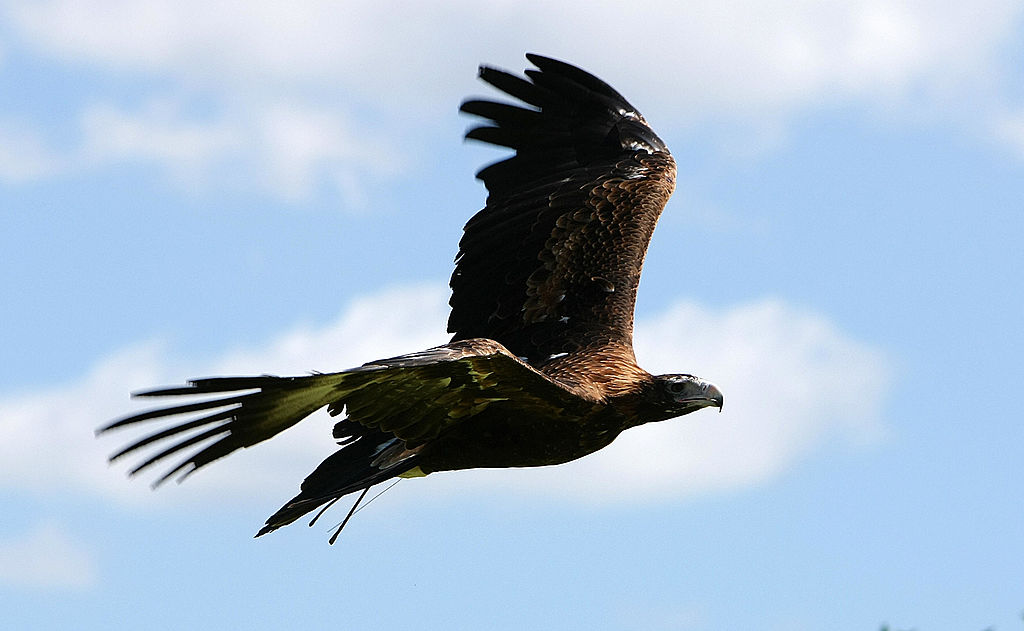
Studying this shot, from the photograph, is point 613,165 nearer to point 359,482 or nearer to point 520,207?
point 520,207

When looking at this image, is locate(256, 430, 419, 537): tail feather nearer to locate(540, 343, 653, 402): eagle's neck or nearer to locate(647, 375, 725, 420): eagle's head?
locate(540, 343, 653, 402): eagle's neck

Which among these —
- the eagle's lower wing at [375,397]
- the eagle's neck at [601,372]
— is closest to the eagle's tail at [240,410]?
the eagle's lower wing at [375,397]

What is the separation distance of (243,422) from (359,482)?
1.51 metres

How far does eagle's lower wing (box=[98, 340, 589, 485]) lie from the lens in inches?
236

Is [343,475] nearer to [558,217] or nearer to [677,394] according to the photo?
[677,394]

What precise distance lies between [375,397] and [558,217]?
3.39m

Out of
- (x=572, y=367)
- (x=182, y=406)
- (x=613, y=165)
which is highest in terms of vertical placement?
(x=613, y=165)

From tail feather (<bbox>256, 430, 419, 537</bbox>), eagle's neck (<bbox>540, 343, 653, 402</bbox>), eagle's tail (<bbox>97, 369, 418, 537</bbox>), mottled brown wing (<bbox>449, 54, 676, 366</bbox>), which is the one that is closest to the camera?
eagle's tail (<bbox>97, 369, 418, 537</bbox>)

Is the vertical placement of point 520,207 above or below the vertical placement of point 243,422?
above

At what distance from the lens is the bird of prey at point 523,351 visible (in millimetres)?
6258

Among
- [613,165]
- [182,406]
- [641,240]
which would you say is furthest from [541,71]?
[182,406]

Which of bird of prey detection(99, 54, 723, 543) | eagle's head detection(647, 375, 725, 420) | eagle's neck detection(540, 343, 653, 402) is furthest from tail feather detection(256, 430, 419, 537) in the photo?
eagle's head detection(647, 375, 725, 420)

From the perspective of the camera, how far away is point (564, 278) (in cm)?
953

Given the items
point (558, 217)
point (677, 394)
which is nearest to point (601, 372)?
point (677, 394)
